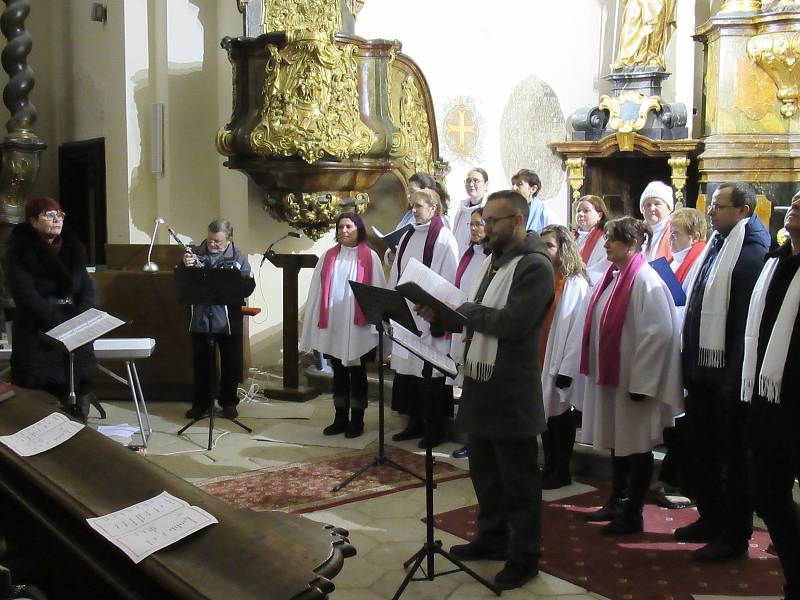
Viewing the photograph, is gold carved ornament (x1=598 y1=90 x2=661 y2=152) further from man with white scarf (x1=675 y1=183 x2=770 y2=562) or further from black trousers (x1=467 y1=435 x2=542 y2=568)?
black trousers (x1=467 y1=435 x2=542 y2=568)

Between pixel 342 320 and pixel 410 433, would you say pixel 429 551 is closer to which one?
pixel 410 433

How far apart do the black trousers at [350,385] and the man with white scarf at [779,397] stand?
362 cm

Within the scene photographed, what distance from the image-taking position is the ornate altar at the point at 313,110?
26.6 ft

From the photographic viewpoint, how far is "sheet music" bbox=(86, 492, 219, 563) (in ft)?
6.40

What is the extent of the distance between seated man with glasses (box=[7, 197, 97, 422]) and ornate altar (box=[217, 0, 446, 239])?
280cm

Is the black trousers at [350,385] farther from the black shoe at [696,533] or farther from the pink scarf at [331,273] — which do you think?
the black shoe at [696,533]

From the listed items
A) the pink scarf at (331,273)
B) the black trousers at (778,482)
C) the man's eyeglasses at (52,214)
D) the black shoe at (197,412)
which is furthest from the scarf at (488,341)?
the black shoe at (197,412)

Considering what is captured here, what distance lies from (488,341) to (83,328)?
2.46 m

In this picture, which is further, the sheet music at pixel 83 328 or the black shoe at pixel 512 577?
the sheet music at pixel 83 328

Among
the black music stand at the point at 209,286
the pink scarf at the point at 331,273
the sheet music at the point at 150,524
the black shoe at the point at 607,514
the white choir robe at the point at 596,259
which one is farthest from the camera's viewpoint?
the pink scarf at the point at 331,273

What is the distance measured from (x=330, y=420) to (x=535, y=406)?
3705 mm

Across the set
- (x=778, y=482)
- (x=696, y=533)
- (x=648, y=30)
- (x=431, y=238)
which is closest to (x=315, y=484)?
(x=431, y=238)

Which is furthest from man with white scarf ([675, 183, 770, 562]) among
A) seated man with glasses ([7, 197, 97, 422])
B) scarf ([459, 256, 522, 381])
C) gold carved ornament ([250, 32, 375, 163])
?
gold carved ornament ([250, 32, 375, 163])

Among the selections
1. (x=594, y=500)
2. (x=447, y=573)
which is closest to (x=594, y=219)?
(x=594, y=500)
